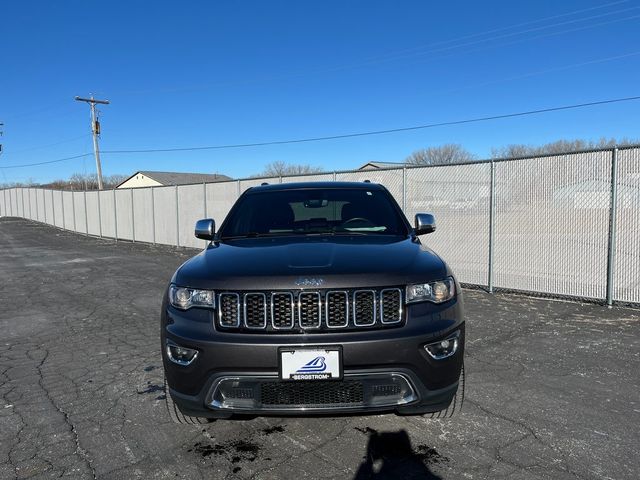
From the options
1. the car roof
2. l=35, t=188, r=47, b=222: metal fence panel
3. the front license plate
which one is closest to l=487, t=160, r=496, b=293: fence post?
the car roof

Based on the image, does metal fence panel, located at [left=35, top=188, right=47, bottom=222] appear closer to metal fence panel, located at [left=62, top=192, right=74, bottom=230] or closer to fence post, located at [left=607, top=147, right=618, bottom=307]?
metal fence panel, located at [left=62, top=192, right=74, bottom=230]

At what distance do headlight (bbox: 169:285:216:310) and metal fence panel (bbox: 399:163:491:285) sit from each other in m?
6.84

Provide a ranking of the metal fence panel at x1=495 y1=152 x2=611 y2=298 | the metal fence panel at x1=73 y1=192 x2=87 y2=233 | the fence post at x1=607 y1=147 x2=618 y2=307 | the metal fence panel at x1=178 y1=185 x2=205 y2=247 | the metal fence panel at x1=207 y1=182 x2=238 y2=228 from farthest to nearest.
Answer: the metal fence panel at x1=73 y1=192 x2=87 y2=233 → the metal fence panel at x1=178 y1=185 x2=205 y2=247 → the metal fence panel at x1=207 y1=182 x2=238 y2=228 → the metal fence panel at x1=495 y1=152 x2=611 y2=298 → the fence post at x1=607 y1=147 x2=618 y2=307

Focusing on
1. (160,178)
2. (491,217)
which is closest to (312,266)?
(491,217)

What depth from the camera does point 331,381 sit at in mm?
2555

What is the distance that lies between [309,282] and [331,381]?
0.55 metres

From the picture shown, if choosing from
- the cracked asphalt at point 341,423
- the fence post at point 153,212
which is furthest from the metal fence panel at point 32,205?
the cracked asphalt at point 341,423

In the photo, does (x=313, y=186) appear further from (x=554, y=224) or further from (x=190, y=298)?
(x=554, y=224)

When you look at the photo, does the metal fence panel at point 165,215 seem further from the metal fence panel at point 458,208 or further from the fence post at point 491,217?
the fence post at point 491,217

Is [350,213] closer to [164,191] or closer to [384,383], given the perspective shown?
[384,383]

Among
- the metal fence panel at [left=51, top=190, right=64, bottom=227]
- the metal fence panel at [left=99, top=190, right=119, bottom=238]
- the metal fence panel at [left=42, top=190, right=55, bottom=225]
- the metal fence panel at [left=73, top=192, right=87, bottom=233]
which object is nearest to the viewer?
the metal fence panel at [left=99, top=190, right=119, bottom=238]

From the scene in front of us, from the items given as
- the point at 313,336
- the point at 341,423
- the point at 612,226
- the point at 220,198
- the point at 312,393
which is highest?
the point at 220,198

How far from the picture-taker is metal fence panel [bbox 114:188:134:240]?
21.0 m

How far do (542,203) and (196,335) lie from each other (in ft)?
22.5
